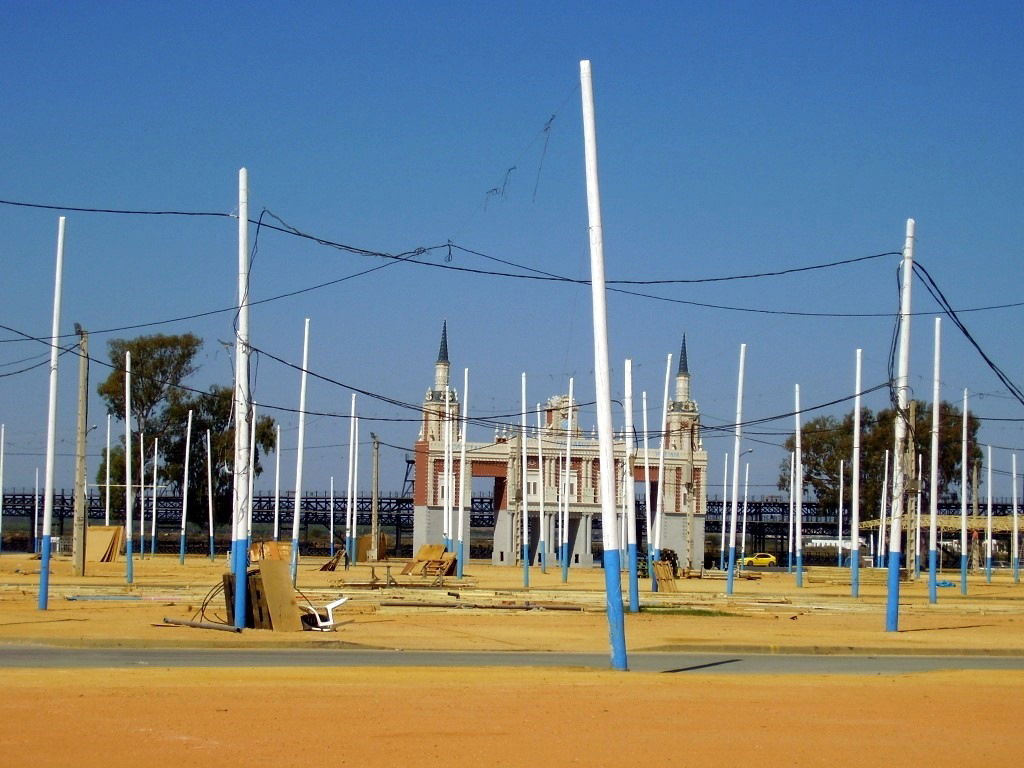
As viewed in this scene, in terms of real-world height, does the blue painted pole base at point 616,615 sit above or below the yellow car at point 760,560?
above

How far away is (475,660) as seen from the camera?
19.8 metres

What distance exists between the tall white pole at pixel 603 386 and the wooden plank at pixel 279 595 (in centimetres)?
842

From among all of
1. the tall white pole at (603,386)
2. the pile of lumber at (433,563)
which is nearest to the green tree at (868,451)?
the pile of lumber at (433,563)

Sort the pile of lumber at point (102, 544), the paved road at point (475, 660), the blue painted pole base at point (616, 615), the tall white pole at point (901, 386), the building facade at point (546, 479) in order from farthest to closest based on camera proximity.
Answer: the building facade at point (546, 479)
the pile of lumber at point (102, 544)
the tall white pole at point (901, 386)
the paved road at point (475, 660)
the blue painted pole base at point (616, 615)

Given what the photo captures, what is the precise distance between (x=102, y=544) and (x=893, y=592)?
42230mm

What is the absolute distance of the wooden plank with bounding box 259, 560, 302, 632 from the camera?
2411 centimetres

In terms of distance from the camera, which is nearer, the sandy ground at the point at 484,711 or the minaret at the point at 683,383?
the sandy ground at the point at 484,711

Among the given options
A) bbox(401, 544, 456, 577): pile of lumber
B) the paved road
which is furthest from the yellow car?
the paved road

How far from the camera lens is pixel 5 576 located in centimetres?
4647

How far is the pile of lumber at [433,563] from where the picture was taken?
46275 mm

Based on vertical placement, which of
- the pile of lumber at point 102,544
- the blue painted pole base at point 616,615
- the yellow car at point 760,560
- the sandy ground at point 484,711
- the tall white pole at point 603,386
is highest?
the tall white pole at point 603,386

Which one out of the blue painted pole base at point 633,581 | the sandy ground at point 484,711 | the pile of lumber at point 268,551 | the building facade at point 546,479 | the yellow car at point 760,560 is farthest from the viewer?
the yellow car at point 760,560

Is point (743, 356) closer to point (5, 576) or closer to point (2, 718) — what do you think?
point (5, 576)

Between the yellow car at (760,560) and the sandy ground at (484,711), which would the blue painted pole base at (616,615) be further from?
the yellow car at (760,560)
